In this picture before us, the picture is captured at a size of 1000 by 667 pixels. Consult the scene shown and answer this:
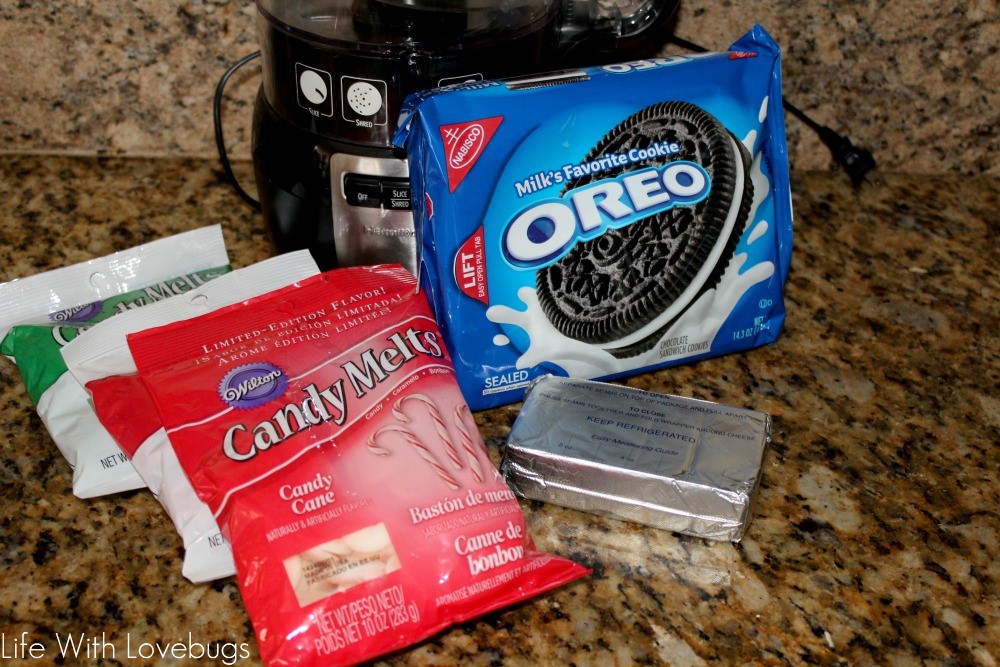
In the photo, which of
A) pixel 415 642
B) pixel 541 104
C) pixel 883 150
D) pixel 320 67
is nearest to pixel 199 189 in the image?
pixel 320 67

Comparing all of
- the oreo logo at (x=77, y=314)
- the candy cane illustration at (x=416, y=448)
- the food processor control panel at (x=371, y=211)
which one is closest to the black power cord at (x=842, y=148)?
the food processor control panel at (x=371, y=211)

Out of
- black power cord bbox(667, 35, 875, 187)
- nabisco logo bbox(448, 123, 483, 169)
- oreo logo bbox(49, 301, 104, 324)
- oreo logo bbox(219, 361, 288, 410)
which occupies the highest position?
nabisco logo bbox(448, 123, 483, 169)

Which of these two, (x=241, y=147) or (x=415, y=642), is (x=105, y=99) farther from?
(x=415, y=642)

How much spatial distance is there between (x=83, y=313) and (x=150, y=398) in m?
0.15

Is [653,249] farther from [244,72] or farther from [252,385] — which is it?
[244,72]

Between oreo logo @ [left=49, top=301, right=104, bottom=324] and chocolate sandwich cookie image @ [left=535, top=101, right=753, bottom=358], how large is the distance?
0.36 meters

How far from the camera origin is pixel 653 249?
698mm

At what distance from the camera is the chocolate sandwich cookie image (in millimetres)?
680

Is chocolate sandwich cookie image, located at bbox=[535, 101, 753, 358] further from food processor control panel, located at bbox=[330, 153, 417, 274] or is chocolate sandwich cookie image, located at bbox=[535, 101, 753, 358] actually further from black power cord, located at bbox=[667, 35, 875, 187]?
black power cord, located at bbox=[667, 35, 875, 187]

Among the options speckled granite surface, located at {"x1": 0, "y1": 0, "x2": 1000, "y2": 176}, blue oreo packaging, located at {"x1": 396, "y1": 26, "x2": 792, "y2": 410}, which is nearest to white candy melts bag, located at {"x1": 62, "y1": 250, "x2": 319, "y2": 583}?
blue oreo packaging, located at {"x1": 396, "y1": 26, "x2": 792, "y2": 410}

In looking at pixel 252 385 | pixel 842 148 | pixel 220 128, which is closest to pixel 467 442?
pixel 252 385

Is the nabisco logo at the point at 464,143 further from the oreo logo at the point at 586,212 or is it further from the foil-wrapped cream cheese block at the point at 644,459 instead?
the foil-wrapped cream cheese block at the point at 644,459

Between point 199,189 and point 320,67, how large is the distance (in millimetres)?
319

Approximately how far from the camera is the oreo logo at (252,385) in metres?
0.61
